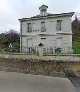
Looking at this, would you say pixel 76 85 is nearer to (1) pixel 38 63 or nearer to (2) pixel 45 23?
(1) pixel 38 63

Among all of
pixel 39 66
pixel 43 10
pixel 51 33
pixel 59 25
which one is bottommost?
pixel 39 66

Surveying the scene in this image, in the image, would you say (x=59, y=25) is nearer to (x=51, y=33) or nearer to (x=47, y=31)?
(x=51, y=33)

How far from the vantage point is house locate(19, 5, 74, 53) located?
25.3 m

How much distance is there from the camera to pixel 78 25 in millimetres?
42250

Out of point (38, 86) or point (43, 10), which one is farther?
point (43, 10)

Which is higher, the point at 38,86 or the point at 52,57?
the point at 52,57

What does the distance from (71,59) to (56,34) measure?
6.04 meters

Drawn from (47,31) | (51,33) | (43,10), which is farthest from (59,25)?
(43,10)

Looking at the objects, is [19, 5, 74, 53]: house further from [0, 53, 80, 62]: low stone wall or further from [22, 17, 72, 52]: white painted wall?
[0, 53, 80, 62]: low stone wall

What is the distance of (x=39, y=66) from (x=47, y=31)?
714 centimetres

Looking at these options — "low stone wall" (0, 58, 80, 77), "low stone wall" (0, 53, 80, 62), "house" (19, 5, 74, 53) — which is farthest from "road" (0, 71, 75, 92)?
"house" (19, 5, 74, 53)

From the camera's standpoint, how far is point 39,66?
67.0 ft

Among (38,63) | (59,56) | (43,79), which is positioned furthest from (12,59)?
(43,79)

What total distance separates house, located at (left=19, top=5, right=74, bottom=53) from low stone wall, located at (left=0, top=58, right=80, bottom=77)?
3755 millimetres
